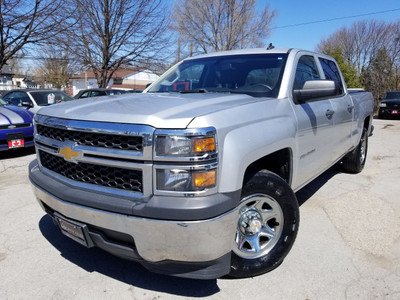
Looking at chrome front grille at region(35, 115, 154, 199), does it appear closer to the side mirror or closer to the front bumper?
the front bumper

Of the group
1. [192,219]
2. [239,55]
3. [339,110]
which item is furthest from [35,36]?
[192,219]

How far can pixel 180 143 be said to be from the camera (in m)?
1.78

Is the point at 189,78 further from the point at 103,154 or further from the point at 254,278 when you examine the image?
the point at 254,278

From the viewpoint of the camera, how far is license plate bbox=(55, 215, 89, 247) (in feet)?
6.84

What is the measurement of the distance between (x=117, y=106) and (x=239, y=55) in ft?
5.58

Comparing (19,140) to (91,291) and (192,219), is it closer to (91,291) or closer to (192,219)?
(91,291)

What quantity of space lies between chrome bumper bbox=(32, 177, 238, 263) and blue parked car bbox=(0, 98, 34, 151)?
5.05 meters

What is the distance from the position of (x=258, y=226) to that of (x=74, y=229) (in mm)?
1343

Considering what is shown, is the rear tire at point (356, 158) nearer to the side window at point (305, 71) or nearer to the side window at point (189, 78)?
the side window at point (305, 71)

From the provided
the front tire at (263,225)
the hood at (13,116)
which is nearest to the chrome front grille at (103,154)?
the front tire at (263,225)

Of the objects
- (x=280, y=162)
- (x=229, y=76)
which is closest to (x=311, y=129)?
(x=280, y=162)

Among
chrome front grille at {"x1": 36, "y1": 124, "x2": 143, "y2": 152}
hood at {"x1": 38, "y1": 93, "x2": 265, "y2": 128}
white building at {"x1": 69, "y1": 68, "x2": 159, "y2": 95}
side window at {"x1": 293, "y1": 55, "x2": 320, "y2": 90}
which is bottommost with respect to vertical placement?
white building at {"x1": 69, "y1": 68, "x2": 159, "y2": 95}

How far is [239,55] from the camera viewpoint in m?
3.37

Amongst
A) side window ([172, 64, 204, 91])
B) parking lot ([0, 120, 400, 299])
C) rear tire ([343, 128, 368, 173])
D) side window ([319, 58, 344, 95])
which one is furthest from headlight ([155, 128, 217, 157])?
rear tire ([343, 128, 368, 173])
